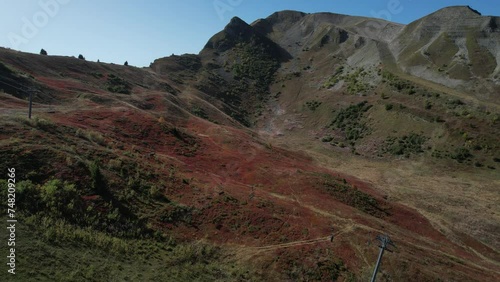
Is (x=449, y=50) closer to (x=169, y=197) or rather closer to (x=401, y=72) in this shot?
(x=401, y=72)

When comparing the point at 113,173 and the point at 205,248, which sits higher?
the point at 113,173

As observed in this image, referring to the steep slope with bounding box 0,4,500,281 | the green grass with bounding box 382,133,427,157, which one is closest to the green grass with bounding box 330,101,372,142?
the steep slope with bounding box 0,4,500,281

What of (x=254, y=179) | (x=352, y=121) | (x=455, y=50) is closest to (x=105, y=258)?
(x=254, y=179)

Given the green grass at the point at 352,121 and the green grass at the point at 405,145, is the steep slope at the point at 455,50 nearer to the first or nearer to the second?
the green grass at the point at 352,121

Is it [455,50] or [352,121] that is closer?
[352,121]

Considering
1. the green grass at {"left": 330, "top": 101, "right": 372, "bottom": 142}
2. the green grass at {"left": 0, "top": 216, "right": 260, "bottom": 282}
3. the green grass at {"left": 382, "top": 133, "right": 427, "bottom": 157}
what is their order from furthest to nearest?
the green grass at {"left": 330, "top": 101, "right": 372, "bottom": 142} → the green grass at {"left": 382, "top": 133, "right": 427, "bottom": 157} → the green grass at {"left": 0, "top": 216, "right": 260, "bottom": 282}

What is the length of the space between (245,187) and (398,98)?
2227 inches

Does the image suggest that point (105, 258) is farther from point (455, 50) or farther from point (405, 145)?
point (455, 50)

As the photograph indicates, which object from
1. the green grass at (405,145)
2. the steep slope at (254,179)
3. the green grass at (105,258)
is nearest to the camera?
the green grass at (105,258)

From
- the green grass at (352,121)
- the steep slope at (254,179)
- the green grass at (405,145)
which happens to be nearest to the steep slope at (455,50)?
the steep slope at (254,179)

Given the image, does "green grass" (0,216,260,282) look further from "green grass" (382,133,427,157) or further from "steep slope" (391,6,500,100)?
"steep slope" (391,6,500,100)

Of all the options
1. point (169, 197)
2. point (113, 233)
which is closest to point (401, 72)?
point (169, 197)

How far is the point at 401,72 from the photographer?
93.2 metres

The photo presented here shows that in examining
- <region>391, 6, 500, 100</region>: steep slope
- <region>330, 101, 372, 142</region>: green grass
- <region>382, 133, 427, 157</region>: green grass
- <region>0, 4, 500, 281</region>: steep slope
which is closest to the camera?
<region>0, 4, 500, 281</region>: steep slope
